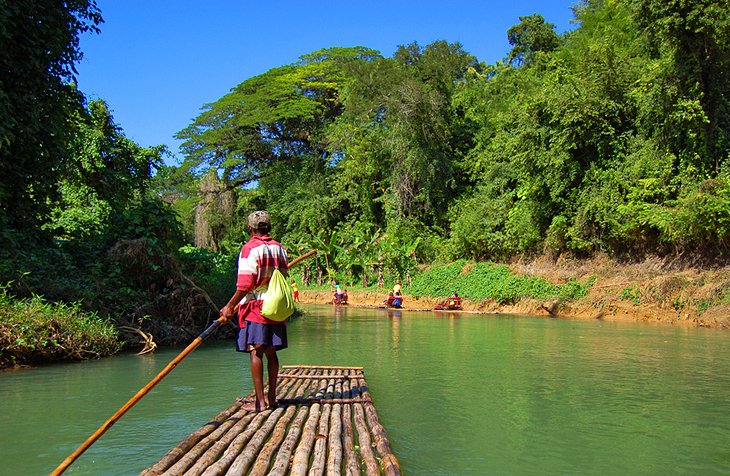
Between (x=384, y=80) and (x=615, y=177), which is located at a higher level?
(x=384, y=80)

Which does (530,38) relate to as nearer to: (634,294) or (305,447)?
(634,294)

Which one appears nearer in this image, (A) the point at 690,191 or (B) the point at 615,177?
(A) the point at 690,191

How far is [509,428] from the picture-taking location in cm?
525

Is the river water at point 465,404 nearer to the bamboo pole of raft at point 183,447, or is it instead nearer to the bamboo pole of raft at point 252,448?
the bamboo pole of raft at point 183,447

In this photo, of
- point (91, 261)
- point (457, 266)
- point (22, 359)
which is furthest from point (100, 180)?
point (457, 266)

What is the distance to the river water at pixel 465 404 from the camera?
4.43m

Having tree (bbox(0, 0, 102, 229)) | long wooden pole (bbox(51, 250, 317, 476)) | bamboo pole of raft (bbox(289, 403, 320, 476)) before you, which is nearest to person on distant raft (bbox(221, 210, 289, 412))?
long wooden pole (bbox(51, 250, 317, 476))

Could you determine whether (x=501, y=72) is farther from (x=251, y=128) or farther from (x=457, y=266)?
(x=251, y=128)

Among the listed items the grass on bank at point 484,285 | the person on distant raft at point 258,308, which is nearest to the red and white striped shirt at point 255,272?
the person on distant raft at point 258,308

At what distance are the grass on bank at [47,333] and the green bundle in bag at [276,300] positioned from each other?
4.27m

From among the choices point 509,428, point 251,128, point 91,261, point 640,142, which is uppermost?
point 251,128

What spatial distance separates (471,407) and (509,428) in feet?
2.51

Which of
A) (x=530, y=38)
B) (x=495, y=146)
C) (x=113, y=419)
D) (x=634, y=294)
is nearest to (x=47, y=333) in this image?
(x=113, y=419)

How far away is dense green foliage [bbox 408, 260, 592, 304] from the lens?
62.0ft
